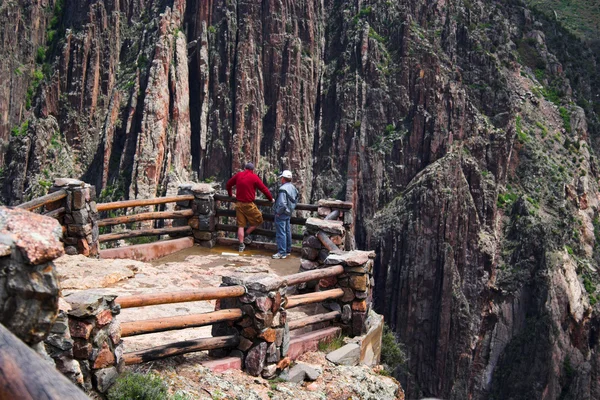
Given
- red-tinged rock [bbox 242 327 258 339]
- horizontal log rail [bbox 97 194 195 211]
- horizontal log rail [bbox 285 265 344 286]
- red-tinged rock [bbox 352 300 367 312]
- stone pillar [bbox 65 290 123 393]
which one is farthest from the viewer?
horizontal log rail [bbox 97 194 195 211]

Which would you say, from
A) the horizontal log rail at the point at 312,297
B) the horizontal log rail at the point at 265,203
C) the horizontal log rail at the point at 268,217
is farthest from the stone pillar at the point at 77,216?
the horizontal log rail at the point at 312,297

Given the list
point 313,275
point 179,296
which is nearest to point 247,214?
point 313,275

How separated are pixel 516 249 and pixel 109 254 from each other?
67.8 m

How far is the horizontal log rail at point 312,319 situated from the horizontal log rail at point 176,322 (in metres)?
1.34

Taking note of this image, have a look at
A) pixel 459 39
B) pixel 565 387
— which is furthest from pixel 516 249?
pixel 459 39

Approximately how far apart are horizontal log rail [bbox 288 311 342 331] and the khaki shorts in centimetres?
559

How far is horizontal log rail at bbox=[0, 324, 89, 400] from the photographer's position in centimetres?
267

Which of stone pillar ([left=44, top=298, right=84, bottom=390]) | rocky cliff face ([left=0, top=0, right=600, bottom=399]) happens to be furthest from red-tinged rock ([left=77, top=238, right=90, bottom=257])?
rocky cliff face ([left=0, top=0, right=600, bottom=399])

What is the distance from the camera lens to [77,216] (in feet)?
42.4

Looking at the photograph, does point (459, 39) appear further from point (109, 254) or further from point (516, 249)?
point (109, 254)

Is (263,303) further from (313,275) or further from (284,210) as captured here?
(284,210)

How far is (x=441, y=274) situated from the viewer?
75625 millimetres

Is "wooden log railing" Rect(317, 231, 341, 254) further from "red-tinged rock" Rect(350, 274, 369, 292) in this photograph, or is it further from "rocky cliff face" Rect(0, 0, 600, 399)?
"rocky cliff face" Rect(0, 0, 600, 399)

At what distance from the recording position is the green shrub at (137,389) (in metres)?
6.12
